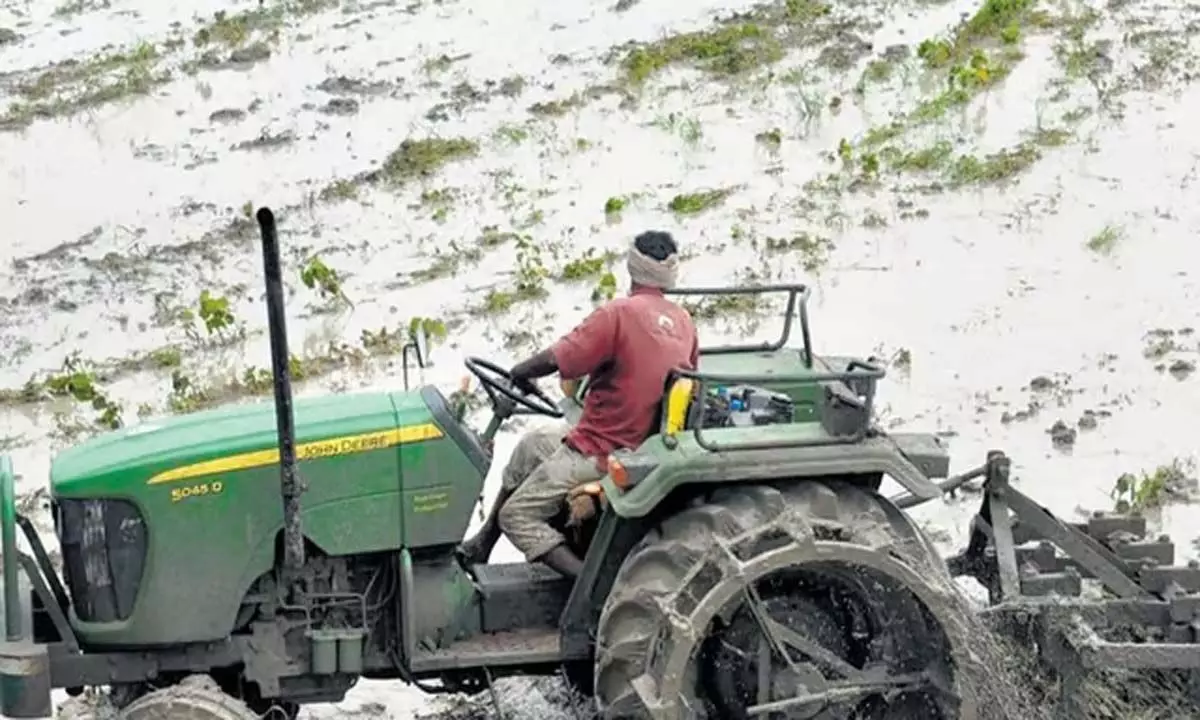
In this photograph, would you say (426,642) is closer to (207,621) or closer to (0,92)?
(207,621)

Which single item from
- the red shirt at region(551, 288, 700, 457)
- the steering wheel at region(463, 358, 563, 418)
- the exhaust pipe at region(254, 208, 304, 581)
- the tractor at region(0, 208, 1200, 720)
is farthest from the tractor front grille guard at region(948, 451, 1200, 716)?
the exhaust pipe at region(254, 208, 304, 581)

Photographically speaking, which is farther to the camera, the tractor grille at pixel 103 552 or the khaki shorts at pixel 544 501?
the khaki shorts at pixel 544 501

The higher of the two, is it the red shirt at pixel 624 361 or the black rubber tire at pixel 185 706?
the red shirt at pixel 624 361

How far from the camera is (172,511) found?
6.18 m

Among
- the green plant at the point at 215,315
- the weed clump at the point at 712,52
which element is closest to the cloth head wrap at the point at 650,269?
the green plant at the point at 215,315

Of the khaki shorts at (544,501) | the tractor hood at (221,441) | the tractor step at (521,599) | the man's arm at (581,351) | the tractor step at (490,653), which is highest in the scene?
the man's arm at (581,351)

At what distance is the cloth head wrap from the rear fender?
2.53 ft

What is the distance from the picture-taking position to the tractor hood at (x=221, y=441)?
20.2 ft

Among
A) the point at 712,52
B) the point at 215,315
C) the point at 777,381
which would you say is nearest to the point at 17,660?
the point at 777,381

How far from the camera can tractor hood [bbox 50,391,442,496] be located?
20.2 feet

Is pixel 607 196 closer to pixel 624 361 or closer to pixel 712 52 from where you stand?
pixel 712 52

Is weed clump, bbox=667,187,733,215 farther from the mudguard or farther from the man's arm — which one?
the mudguard

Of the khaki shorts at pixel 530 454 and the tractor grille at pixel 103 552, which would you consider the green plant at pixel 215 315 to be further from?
the tractor grille at pixel 103 552

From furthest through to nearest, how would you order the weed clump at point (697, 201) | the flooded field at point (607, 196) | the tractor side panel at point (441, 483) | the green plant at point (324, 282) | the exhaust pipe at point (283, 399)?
the weed clump at point (697, 201)
the green plant at point (324, 282)
the flooded field at point (607, 196)
the tractor side panel at point (441, 483)
the exhaust pipe at point (283, 399)
